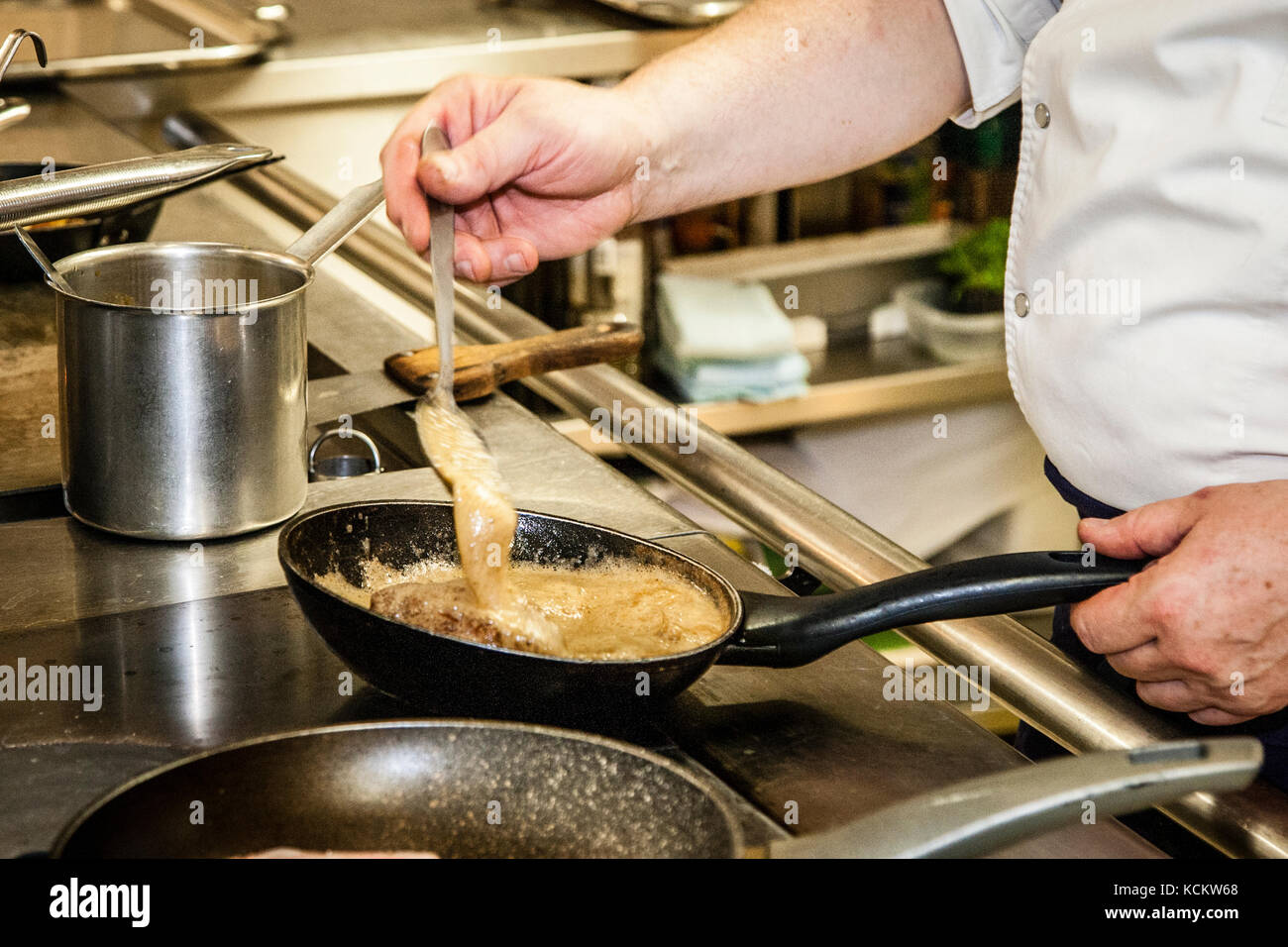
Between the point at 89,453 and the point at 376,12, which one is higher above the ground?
the point at 376,12

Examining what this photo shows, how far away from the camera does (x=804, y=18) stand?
1199 mm

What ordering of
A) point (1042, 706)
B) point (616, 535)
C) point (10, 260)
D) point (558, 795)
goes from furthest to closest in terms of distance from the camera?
point (10, 260) → point (616, 535) → point (1042, 706) → point (558, 795)

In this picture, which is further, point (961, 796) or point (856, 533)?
point (856, 533)

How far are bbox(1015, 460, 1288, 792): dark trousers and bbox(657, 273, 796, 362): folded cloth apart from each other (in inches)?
54.3

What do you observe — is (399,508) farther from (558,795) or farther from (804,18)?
(804,18)

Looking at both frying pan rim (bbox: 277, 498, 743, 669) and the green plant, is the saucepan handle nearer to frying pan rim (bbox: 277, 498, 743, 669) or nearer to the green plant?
frying pan rim (bbox: 277, 498, 743, 669)

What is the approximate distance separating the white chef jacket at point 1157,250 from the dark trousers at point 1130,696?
0.16 feet

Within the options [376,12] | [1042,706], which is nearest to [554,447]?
[1042,706]

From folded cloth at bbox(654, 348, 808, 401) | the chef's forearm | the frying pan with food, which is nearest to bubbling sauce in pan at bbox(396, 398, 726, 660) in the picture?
the frying pan with food

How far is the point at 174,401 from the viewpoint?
101 cm

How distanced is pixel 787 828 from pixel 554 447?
2.02 feet

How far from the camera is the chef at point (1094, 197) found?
89 cm

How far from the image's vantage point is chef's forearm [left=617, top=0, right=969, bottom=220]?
1.17 m
